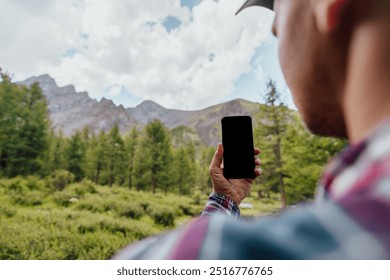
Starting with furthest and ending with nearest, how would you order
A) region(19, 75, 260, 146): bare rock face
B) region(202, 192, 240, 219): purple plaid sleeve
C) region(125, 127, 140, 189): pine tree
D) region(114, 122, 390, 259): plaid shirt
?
region(19, 75, 260, 146): bare rock face
region(125, 127, 140, 189): pine tree
region(202, 192, 240, 219): purple plaid sleeve
region(114, 122, 390, 259): plaid shirt

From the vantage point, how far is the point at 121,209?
289 inches

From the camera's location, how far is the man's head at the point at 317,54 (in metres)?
0.26

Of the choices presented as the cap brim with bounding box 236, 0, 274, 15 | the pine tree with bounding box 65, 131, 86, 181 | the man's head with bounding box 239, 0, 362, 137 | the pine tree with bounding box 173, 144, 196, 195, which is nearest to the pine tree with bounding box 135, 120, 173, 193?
the pine tree with bounding box 173, 144, 196, 195

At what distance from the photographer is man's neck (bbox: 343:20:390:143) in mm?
236

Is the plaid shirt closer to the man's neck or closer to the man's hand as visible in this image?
the man's neck

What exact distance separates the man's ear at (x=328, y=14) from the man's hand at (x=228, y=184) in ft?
1.88

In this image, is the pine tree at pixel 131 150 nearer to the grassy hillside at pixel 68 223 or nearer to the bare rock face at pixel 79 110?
the grassy hillside at pixel 68 223

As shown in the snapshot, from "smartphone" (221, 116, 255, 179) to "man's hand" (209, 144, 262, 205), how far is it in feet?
0.09

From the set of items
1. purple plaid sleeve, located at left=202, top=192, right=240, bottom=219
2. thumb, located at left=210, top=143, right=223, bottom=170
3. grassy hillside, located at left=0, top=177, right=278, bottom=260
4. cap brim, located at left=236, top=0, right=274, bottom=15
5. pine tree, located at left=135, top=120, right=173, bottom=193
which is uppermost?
pine tree, located at left=135, top=120, right=173, bottom=193

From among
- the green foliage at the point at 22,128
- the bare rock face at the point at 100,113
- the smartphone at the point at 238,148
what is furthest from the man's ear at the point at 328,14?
the bare rock face at the point at 100,113

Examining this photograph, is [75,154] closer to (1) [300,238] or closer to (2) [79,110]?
(1) [300,238]

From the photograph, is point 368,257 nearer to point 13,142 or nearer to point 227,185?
point 227,185

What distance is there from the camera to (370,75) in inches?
9.5

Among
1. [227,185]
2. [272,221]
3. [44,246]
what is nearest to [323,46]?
[272,221]
